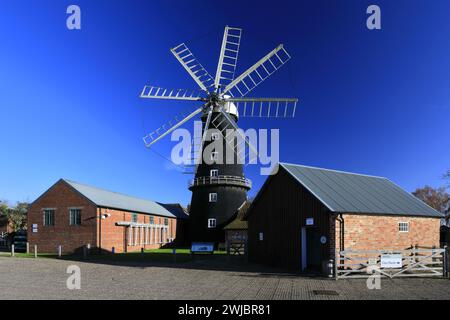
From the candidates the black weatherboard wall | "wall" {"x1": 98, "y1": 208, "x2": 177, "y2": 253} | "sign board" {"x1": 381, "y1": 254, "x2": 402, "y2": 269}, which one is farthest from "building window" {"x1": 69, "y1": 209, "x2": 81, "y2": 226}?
"sign board" {"x1": 381, "y1": 254, "x2": 402, "y2": 269}

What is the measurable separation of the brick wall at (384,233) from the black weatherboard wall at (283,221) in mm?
1200

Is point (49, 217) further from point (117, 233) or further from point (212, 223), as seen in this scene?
point (212, 223)

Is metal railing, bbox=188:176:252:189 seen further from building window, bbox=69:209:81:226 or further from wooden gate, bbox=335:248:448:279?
wooden gate, bbox=335:248:448:279

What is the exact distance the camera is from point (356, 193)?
2339 centimetres

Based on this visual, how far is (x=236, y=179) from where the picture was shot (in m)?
44.4

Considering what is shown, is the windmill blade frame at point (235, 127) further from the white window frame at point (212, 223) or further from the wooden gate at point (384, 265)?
the wooden gate at point (384, 265)

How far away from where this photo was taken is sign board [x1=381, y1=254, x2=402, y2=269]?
1839 centimetres

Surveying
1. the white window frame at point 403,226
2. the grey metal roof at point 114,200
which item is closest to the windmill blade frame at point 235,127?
the grey metal roof at point 114,200

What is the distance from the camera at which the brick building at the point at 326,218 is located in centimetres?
2012

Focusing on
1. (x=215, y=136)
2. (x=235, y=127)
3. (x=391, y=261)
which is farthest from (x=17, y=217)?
(x=391, y=261)
